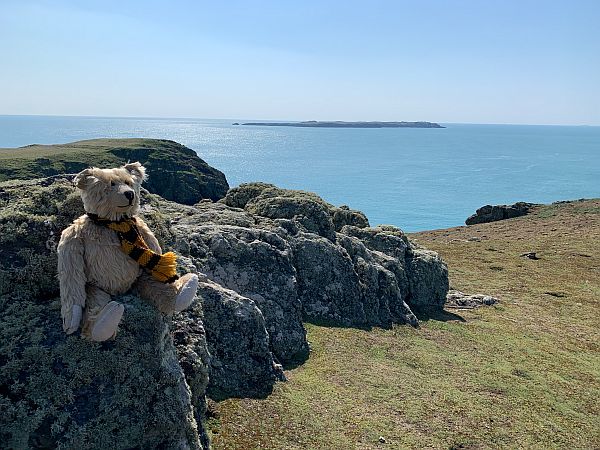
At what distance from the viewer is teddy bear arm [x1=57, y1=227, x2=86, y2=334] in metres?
6.77

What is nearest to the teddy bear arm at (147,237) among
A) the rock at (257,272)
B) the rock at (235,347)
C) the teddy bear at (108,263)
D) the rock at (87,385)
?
the teddy bear at (108,263)

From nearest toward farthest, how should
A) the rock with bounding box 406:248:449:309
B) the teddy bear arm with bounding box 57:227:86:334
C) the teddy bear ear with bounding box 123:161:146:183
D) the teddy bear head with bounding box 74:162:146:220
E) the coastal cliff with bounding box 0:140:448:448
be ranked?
the coastal cliff with bounding box 0:140:448:448
the teddy bear arm with bounding box 57:227:86:334
the teddy bear head with bounding box 74:162:146:220
the teddy bear ear with bounding box 123:161:146:183
the rock with bounding box 406:248:449:309

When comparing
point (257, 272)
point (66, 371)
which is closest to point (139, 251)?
point (66, 371)

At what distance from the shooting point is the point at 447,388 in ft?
45.2

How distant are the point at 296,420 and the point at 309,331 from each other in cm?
557

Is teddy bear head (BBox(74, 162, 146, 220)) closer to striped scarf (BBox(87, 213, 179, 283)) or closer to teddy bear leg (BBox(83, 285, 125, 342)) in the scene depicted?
striped scarf (BBox(87, 213, 179, 283))

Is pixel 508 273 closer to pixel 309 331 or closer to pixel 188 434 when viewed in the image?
pixel 309 331

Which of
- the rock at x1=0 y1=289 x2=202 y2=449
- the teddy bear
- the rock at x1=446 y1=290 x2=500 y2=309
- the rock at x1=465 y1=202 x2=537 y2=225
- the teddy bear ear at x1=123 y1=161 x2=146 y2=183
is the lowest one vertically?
the rock at x1=465 y1=202 x2=537 y2=225

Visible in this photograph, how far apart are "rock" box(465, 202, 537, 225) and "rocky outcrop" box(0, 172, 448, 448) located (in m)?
45.8

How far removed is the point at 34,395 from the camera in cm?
645

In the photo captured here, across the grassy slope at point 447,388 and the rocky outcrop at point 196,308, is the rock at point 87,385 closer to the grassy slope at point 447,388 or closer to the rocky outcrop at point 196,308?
the rocky outcrop at point 196,308

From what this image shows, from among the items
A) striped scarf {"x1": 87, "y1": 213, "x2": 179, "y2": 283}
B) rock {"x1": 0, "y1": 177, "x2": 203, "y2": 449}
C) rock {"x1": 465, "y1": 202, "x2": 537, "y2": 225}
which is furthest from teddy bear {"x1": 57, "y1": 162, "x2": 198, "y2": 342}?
rock {"x1": 465, "y1": 202, "x2": 537, "y2": 225}

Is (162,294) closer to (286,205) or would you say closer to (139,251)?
(139,251)

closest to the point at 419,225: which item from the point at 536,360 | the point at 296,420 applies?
the point at 536,360
